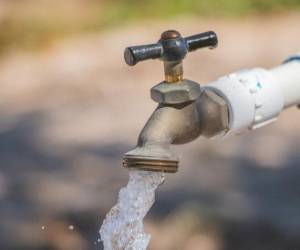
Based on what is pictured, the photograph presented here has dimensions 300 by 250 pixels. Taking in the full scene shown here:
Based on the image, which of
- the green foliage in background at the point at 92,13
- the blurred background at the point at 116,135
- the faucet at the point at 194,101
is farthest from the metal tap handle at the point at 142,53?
the green foliage in background at the point at 92,13

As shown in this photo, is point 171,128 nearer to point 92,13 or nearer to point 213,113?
point 213,113

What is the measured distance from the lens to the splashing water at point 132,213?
2.95 feet

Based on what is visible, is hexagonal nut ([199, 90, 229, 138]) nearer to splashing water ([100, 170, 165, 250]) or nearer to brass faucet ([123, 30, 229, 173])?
brass faucet ([123, 30, 229, 173])

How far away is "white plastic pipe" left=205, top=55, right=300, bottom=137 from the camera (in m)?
1.01

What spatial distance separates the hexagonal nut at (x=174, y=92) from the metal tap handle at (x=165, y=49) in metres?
0.03

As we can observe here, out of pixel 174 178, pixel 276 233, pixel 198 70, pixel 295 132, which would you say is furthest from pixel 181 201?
pixel 198 70

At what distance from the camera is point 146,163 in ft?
2.78

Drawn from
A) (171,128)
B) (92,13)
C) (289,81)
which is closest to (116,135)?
(92,13)

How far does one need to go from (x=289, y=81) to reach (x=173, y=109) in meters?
0.21

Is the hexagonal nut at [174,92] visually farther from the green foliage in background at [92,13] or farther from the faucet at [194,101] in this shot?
the green foliage in background at [92,13]

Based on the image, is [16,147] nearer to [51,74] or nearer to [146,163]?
[51,74]

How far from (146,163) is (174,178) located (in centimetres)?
115

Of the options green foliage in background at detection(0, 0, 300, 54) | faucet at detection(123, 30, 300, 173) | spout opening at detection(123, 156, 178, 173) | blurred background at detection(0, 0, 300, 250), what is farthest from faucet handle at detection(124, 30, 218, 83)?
green foliage in background at detection(0, 0, 300, 54)

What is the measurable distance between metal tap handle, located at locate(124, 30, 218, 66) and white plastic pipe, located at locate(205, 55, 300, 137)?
0.34 feet
